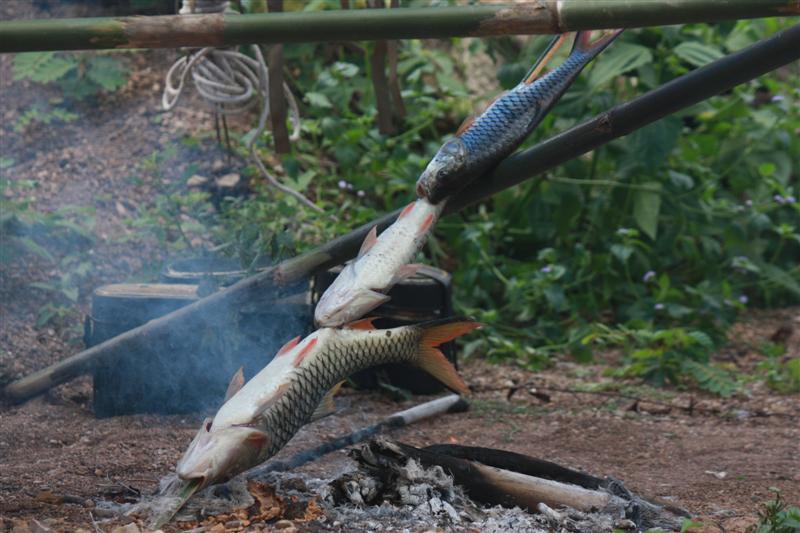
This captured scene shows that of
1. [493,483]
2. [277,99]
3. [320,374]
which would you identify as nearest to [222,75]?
[277,99]

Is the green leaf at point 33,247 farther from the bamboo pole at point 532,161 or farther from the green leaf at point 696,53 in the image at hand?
the green leaf at point 696,53

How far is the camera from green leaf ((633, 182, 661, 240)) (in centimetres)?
589

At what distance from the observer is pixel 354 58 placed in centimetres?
687

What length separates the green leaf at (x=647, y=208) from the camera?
5895 mm

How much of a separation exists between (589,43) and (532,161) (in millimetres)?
417

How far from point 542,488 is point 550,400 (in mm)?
1760

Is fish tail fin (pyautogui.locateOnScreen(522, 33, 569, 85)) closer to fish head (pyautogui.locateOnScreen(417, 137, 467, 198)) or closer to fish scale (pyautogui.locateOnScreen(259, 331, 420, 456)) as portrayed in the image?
fish head (pyautogui.locateOnScreen(417, 137, 467, 198))

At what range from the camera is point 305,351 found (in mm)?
2566

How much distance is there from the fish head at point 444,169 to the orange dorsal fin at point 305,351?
64 centimetres

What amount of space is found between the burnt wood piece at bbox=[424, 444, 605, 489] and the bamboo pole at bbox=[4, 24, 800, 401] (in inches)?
27.9

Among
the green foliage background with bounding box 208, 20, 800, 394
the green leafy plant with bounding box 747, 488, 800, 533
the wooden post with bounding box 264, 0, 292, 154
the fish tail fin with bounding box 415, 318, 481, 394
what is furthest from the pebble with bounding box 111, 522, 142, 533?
the green foliage background with bounding box 208, 20, 800, 394

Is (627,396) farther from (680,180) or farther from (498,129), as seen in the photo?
(498,129)

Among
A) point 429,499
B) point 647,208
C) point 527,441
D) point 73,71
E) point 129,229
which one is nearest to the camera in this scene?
point 429,499

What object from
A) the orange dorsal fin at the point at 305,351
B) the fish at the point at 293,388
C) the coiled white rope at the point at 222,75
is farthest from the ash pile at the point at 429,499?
the coiled white rope at the point at 222,75
